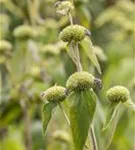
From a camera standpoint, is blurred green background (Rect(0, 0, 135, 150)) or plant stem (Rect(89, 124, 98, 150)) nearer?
plant stem (Rect(89, 124, 98, 150))

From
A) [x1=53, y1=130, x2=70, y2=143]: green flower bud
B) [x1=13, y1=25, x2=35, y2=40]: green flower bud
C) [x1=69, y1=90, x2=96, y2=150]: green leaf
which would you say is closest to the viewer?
[x1=69, y1=90, x2=96, y2=150]: green leaf

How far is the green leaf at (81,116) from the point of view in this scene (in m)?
0.89

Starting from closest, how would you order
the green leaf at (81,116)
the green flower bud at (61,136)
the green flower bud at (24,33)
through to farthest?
the green leaf at (81,116) < the green flower bud at (61,136) < the green flower bud at (24,33)

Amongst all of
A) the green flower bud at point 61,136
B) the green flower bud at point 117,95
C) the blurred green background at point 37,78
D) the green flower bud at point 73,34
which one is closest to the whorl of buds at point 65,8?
the green flower bud at point 73,34

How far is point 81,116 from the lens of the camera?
0.90 meters

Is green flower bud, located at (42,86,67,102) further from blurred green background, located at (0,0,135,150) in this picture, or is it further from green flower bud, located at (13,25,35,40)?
green flower bud, located at (13,25,35,40)

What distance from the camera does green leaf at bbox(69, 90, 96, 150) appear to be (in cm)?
89

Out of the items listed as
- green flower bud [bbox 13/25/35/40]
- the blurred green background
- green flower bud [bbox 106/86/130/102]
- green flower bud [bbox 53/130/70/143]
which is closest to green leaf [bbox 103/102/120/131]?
green flower bud [bbox 106/86/130/102]

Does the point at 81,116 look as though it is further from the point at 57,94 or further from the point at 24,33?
the point at 24,33

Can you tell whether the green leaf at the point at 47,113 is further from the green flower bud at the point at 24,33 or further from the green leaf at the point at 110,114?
the green flower bud at the point at 24,33

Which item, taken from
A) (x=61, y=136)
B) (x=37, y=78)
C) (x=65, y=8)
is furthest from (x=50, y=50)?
(x=65, y=8)

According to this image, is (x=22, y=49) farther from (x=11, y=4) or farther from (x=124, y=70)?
(x=124, y=70)

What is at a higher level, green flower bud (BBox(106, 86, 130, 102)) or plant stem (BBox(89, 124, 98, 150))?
green flower bud (BBox(106, 86, 130, 102))

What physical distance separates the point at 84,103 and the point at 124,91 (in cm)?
10
